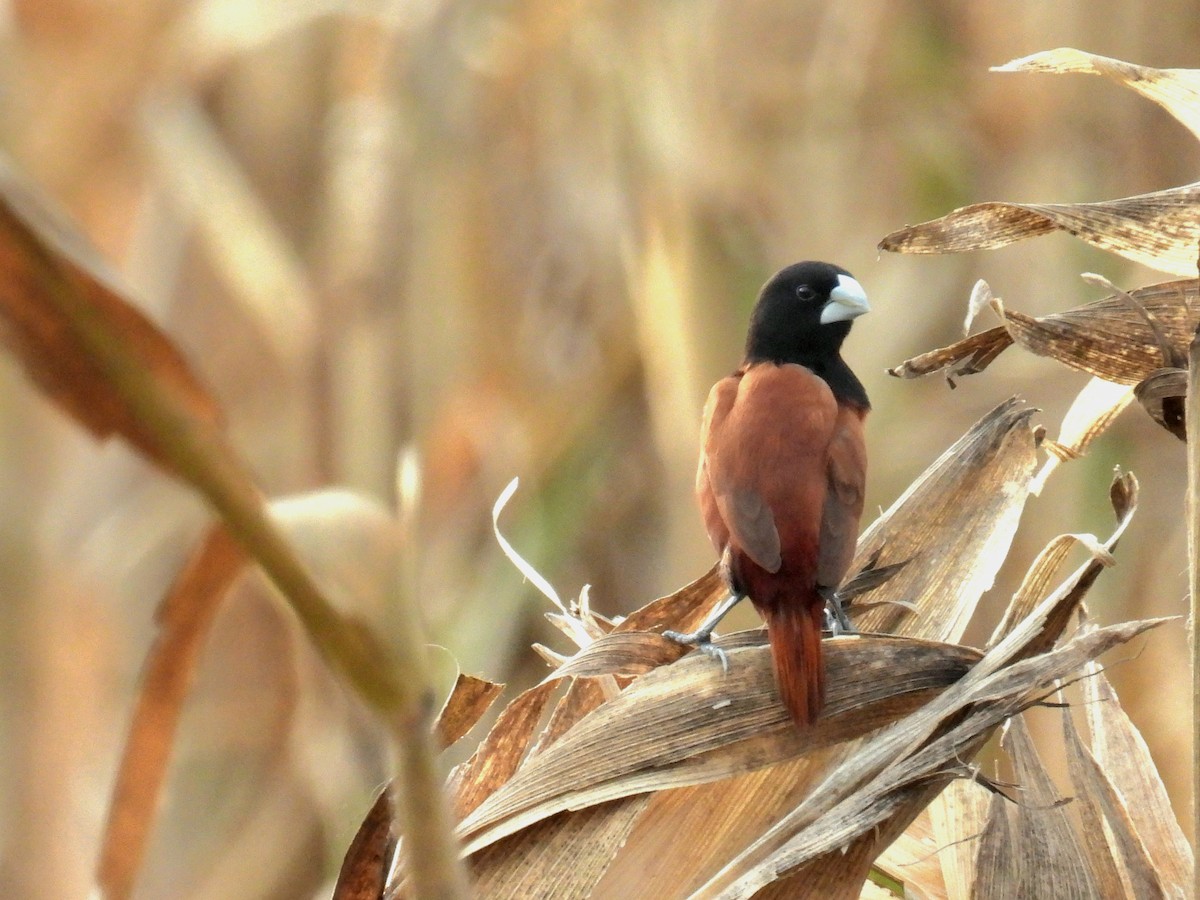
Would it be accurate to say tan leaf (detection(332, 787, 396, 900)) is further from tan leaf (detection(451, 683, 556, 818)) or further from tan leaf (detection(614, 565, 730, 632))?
tan leaf (detection(614, 565, 730, 632))

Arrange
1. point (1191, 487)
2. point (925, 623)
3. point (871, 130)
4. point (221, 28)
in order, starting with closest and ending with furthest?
point (1191, 487)
point (925, 623)
point (221, 28)
point (871, 130)

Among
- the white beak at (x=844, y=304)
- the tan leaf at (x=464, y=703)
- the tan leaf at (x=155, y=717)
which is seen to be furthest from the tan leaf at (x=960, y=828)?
the white beak at (x=844, y=304)

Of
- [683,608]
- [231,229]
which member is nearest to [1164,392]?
[683,608]

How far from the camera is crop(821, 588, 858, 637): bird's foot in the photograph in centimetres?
153

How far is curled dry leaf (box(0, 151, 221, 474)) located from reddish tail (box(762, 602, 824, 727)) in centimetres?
76

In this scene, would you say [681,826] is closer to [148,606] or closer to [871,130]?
[148,606]

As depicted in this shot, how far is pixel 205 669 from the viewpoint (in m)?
3.04

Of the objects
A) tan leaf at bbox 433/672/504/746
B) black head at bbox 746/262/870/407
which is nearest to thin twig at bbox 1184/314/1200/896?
tan leaf at bbox 433/672/504/746

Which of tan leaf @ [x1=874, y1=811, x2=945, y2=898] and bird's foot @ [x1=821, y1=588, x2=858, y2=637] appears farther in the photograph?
bird's foot @ [x1=821, y1=588, x2=858, y2=637]

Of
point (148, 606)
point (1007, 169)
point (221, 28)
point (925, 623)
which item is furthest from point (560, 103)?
point (925, 623)

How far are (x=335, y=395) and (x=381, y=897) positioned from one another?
Answer: 2.05 m

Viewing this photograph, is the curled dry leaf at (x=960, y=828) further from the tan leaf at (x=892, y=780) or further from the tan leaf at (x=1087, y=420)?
the tan leaf at (x=1087, y=420)

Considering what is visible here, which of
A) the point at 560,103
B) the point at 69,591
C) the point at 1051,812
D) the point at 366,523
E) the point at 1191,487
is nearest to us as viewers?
the point at 366,523

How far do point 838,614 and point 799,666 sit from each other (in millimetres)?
358
